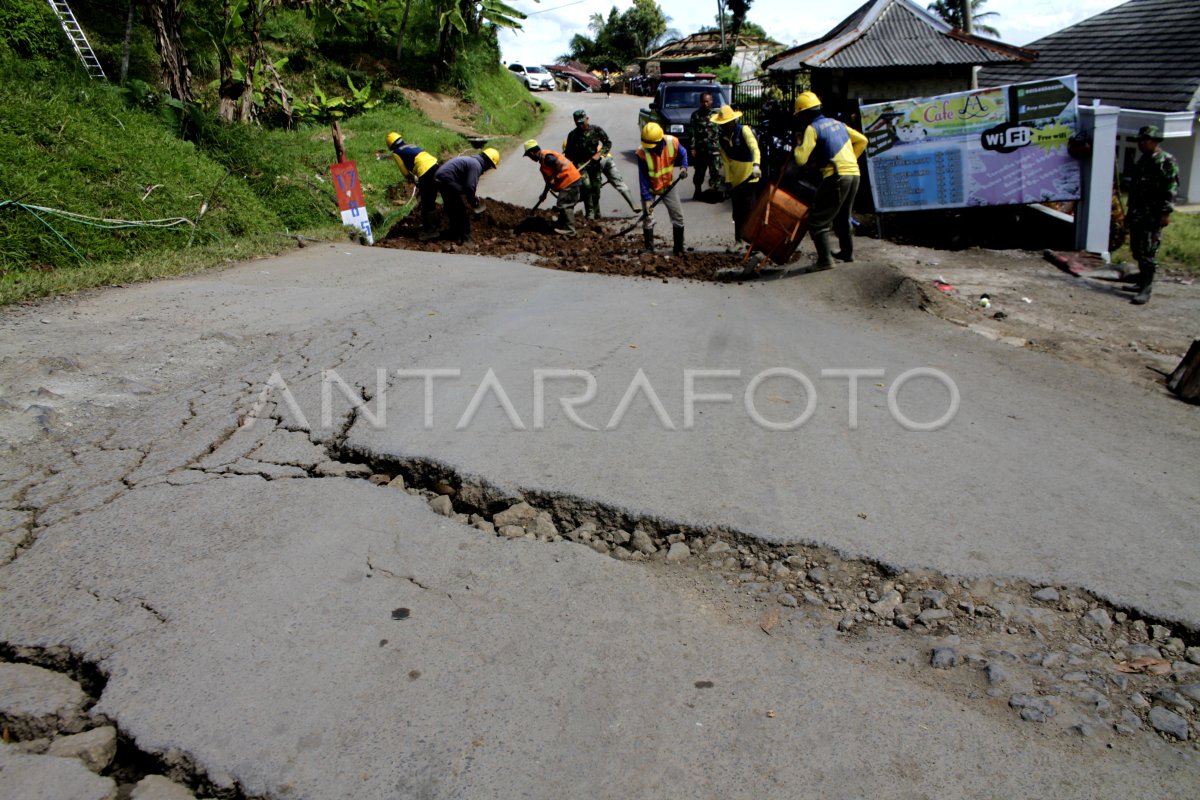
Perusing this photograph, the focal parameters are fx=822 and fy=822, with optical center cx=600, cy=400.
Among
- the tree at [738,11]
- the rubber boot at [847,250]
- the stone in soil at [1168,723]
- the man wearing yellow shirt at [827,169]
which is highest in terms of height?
the tree at [738,11]

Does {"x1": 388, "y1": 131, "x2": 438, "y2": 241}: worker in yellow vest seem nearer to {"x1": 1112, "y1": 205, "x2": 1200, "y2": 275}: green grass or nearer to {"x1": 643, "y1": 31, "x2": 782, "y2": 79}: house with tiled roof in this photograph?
{"x1": 1112, "y1": 205, "x2": 1200, "y2": 275}: green grass

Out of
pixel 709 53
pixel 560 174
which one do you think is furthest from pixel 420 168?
pixel 709 53

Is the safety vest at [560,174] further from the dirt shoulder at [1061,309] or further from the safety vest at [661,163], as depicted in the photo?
the dirt shoulder at [1061,309]

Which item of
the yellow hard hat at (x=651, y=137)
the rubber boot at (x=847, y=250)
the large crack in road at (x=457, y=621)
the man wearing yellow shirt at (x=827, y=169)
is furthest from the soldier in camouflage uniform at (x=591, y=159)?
the large crack in road at (x=457, y=621)

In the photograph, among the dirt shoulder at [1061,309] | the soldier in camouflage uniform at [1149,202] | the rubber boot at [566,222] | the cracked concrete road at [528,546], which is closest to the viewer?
the cracked concrete road at [528,546]

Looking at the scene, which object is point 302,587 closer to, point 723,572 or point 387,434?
point 387,434

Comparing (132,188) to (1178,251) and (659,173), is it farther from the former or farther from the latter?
(1178,251)

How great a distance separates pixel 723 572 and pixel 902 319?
4857mm

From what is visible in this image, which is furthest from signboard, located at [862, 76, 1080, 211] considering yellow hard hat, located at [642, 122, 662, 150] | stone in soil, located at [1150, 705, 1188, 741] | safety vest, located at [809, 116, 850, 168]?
stone in soil, located at [1150, 705, 1188, 741]

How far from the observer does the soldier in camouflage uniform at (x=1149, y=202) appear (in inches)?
328

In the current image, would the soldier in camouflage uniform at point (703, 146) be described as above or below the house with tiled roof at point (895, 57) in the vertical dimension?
below

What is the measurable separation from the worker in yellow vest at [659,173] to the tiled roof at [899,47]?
6875 mm

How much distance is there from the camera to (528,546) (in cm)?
371

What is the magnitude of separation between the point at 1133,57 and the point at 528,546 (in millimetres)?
21570
